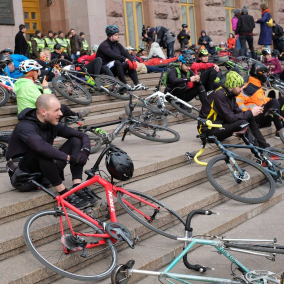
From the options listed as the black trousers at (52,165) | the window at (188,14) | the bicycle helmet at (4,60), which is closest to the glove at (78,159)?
the black trousers at (52,165)

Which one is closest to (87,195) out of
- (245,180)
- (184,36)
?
(245,180)

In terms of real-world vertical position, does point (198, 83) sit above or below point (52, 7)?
below

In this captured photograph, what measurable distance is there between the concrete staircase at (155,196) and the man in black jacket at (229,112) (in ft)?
1.55

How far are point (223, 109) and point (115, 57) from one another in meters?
4.37

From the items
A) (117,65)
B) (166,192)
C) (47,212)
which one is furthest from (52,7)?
(47,212)

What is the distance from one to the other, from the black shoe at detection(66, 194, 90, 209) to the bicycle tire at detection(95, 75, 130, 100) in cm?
562

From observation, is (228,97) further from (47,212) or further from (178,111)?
(47,212)

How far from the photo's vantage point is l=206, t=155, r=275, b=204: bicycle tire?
6473 millimetres

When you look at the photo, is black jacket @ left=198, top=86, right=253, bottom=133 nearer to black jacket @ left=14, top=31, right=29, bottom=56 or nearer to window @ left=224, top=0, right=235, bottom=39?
black jacket @ left=14, top=31, right=29, bottom=56

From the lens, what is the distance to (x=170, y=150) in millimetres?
7777

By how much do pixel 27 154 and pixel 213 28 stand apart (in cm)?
1786

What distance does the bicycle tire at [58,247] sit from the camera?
4.26 m

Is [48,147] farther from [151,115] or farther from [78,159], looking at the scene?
[151,115]

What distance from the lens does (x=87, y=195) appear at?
17.3 ft
